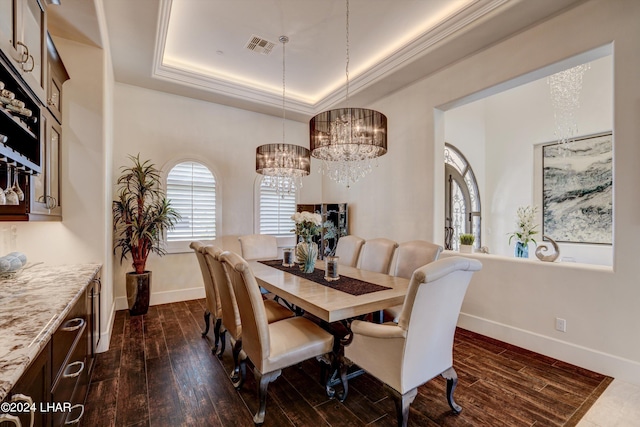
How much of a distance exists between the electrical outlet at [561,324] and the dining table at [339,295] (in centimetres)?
166

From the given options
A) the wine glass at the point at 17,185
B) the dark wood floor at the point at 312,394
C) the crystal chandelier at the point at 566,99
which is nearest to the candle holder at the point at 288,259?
the dark wood floor at the point at 312,394

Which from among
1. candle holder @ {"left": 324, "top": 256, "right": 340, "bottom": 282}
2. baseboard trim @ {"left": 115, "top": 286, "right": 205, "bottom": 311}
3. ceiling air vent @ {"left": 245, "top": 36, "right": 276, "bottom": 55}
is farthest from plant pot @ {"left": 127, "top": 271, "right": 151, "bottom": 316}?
ceiling air vent @ {"left": 245, "top": 36, "right": 276, "bottom": 55}

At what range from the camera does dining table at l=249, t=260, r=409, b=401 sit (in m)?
2.01

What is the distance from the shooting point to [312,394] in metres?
2.31

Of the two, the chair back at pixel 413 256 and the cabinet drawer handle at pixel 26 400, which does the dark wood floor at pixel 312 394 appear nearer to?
the chair back at pixel 413 256

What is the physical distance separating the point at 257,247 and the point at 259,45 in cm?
281

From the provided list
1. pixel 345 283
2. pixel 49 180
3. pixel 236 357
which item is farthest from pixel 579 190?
pixel 49 180

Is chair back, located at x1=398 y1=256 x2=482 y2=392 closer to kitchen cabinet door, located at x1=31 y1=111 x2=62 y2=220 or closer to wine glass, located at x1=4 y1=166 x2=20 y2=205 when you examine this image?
wine glass, located at x1=4 y1=166 x2=20 y2=205

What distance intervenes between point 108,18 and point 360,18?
8.83 feet

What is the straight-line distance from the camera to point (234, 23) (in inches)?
136

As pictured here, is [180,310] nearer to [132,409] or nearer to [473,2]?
[132,409]

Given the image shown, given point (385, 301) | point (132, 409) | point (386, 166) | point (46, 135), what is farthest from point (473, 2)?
point (132, 409)

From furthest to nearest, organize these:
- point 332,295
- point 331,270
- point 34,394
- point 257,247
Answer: point 257,247
point 331,270
point 332,295
point 34,394

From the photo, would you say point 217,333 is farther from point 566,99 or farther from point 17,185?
point 566,99
